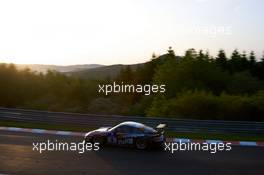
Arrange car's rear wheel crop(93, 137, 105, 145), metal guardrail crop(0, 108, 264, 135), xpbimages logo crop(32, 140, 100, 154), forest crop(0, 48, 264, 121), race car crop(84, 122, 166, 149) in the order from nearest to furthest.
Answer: xpbimages logo crop(32, 140, 100, 154), race car crop(84, 122, 166, 149), car's rear wheel crop(93, 137, 105, 145), metal guardrail crop(0, 108, 264, 135), forest crop(0, 48, 264, 121)

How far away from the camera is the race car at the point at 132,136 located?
1525cm

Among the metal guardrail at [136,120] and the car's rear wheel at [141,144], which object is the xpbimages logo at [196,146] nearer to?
the car's rear wheel at [141,144]

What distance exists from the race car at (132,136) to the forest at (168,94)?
8.96m

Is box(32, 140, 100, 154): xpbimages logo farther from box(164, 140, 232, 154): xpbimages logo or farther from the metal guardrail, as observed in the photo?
the metal guardrail

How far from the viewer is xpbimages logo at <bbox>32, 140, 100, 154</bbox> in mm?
15084

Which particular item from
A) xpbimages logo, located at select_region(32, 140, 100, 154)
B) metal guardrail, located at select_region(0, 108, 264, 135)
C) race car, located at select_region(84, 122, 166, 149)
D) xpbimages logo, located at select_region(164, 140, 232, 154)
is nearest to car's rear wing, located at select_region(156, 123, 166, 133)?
race car, located at select_region(84, 122, 166, 149)

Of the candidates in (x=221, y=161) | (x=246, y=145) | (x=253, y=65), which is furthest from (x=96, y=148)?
(x=253, y=65)

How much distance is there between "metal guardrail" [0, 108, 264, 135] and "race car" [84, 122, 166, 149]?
13.4ft

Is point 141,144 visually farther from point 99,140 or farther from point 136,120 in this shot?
point 136,120

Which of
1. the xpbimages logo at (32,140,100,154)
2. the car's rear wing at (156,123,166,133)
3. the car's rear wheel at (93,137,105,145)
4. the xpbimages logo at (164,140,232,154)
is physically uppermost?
the car's rear wing at (156,123,166,133)

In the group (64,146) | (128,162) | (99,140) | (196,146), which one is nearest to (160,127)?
(196,146)

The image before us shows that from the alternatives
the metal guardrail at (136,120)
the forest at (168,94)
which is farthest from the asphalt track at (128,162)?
the forest at (168,94)

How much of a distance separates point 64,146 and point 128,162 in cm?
356

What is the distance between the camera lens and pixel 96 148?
15.5 metres
